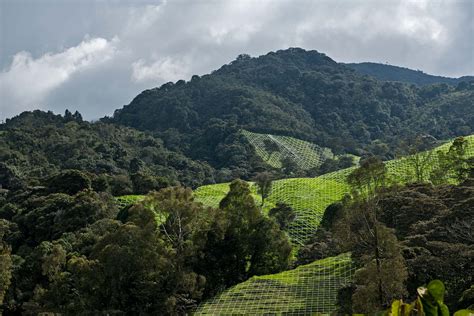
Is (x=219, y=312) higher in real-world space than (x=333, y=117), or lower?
lower

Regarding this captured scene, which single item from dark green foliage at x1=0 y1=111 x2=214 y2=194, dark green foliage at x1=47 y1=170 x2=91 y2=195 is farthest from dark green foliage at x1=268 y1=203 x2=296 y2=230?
dark green foliage at x1=47 y1=170 x2=91 y2=195

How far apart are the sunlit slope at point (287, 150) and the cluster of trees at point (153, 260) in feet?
215

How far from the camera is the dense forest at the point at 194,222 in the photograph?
Answer: 20000 mm

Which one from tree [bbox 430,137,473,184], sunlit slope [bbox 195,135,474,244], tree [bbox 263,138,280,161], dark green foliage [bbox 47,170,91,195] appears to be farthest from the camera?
tree [bbox 263,138,280,161]

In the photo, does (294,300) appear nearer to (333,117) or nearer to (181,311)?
(181,311)

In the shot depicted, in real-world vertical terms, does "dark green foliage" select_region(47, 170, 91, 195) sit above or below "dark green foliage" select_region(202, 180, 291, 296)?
above

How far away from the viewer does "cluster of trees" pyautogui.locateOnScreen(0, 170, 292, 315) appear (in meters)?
27.0

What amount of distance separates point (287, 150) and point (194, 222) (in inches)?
3043

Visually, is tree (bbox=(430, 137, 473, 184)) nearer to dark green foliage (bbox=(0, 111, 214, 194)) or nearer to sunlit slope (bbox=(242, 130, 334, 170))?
dark green foliage (bbox=(0, 111, 214, 194))

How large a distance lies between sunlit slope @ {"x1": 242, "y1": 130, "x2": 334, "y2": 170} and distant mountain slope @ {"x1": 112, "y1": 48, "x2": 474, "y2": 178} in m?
2.32

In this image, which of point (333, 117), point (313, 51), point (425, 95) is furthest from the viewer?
point (313, 51)

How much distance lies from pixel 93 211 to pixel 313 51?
157 metres

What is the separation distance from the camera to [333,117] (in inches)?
5354

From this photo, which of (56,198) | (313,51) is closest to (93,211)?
(56,198)
